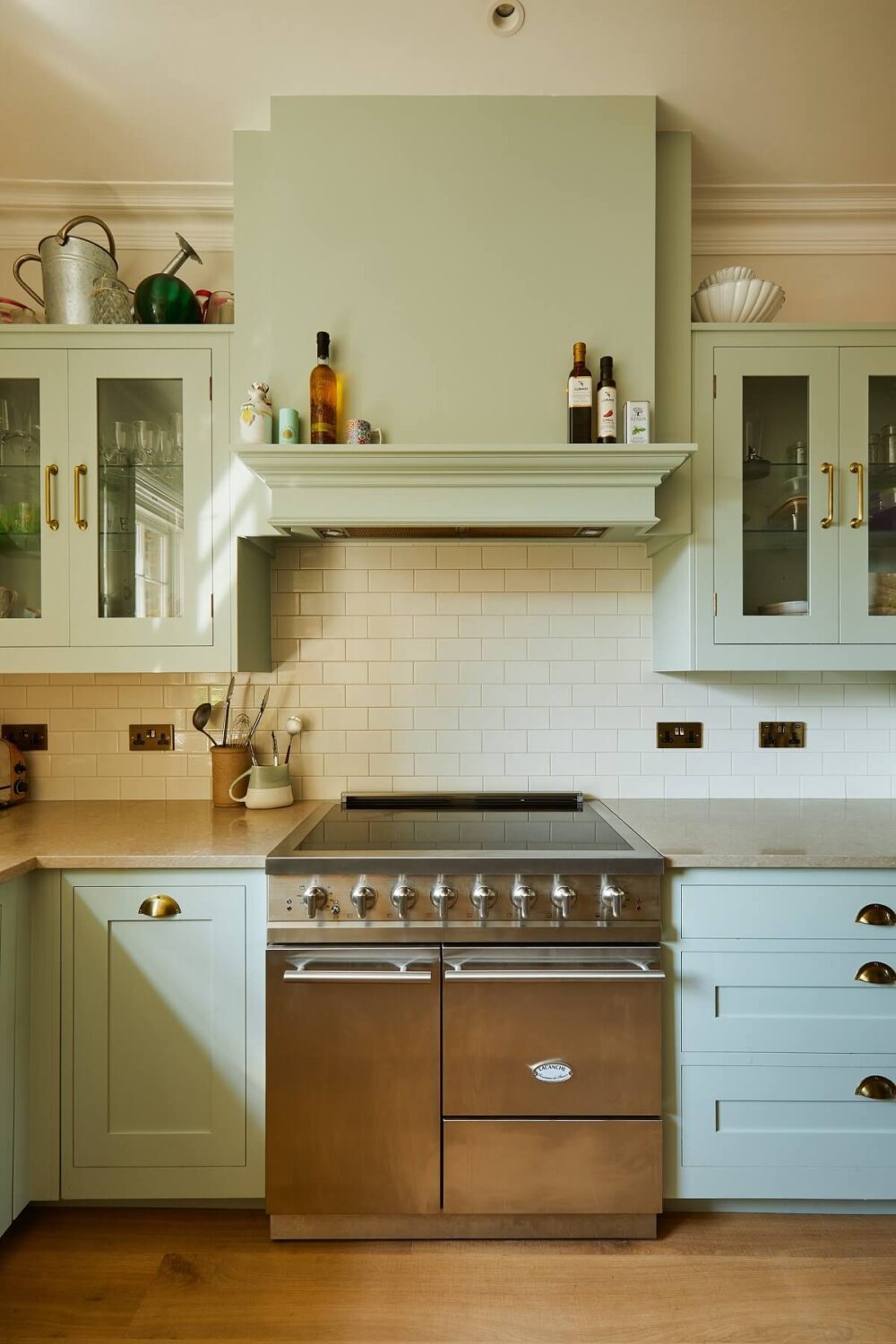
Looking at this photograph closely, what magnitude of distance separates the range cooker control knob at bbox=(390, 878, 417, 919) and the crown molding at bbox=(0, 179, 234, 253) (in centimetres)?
202

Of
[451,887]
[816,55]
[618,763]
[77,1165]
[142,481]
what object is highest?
[816,55]

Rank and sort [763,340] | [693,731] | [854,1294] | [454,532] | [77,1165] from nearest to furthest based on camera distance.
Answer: [854,1294], [77,1165], [763,340], [454,532], [693,731]

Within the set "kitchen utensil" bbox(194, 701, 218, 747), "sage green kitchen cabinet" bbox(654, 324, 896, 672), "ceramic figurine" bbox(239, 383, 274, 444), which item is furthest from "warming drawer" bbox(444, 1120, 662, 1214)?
"ceramic figurine" bbox(239, 383, 274, 444)

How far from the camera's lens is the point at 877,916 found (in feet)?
5.29

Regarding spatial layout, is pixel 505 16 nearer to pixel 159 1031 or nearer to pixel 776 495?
pixel 776 495

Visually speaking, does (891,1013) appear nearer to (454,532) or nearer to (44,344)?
(454,532)

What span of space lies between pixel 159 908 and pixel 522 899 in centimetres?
84

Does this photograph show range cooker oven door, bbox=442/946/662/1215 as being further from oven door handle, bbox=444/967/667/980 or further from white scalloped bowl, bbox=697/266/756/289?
white scalloped bowl, bbox=697/266/756/289

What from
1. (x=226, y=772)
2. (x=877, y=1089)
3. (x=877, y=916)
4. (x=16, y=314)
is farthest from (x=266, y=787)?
(x=877, y=1089)

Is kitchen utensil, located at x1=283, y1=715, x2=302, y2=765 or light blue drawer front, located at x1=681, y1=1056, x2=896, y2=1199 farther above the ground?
kitchen utensil, located at x1=283, y1=715, x2=302, y2=765

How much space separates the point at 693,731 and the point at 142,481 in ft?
5.94

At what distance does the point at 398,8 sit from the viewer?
1582mm

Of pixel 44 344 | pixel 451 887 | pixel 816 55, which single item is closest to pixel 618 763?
pixel 451 887

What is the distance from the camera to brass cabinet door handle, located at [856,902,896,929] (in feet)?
5.29
